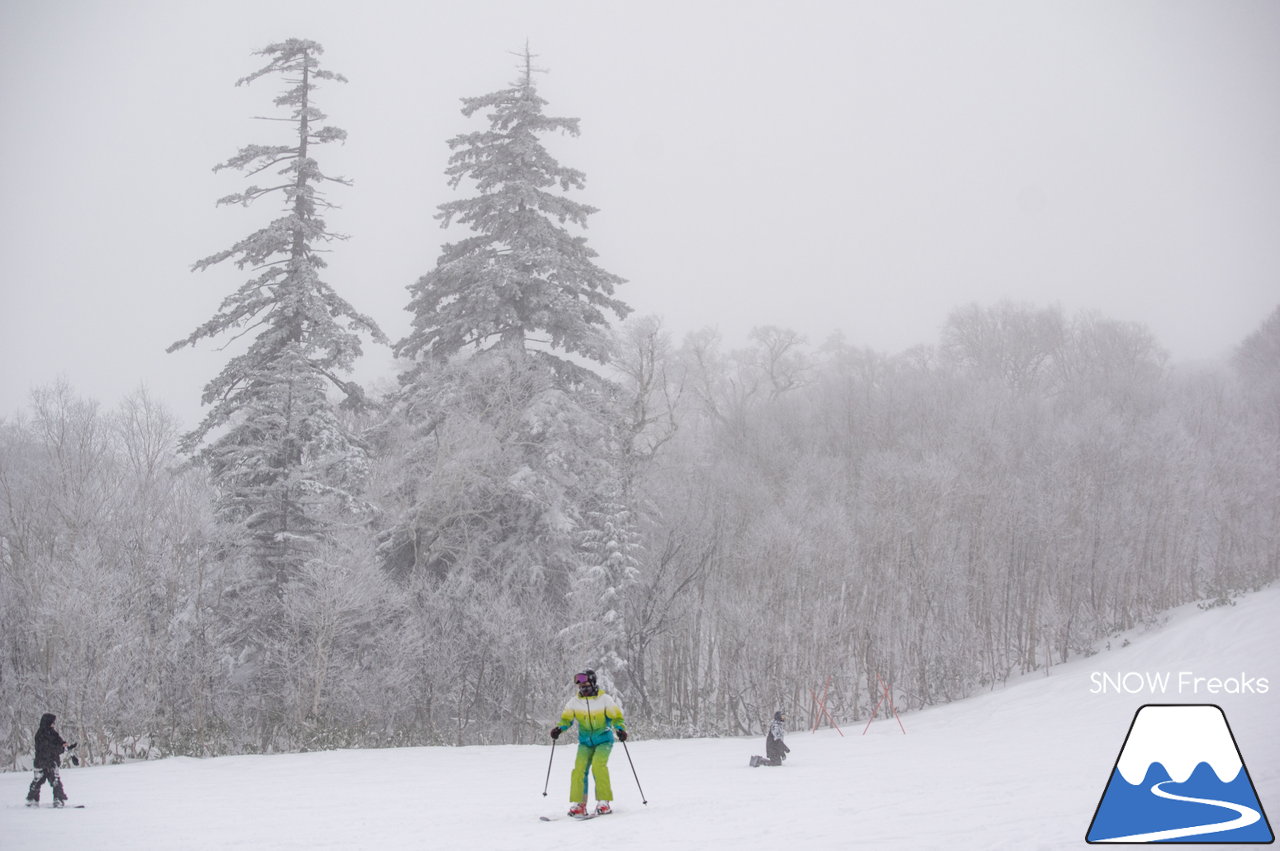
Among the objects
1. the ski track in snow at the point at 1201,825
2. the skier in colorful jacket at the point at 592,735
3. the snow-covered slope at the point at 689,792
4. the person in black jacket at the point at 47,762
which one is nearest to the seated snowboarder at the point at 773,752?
the snow-covered slope at the point at 689,792

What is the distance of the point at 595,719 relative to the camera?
1199 centimetres

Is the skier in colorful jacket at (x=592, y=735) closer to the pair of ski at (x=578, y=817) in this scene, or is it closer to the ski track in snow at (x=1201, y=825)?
the pair of ski at (x=578, y=817)

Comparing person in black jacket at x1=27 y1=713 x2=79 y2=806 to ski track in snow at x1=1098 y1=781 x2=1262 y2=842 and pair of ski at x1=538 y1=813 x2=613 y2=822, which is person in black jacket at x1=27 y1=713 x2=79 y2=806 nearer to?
pair of ski at x1=538 y1=813 x2=613 y2=822

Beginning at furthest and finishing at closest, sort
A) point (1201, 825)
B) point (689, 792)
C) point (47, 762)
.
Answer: point (689, 792), point (47, 762), point (1201, 825)

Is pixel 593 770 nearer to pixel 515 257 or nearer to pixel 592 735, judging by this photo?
pixel 592 735

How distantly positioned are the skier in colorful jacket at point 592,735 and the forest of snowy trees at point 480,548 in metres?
13.2

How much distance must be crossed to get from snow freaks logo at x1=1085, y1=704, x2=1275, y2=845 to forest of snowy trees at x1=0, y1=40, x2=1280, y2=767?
19167mm

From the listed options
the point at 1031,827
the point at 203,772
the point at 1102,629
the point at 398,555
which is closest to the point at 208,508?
the point at 398,555


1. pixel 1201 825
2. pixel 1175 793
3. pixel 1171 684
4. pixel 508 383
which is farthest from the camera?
pixel 508 383

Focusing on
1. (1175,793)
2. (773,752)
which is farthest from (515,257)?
(1175,793)

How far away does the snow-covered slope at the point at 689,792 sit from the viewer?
1013 centimetres

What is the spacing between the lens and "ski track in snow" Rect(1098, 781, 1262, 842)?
8.12 metres

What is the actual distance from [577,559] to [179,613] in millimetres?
11197

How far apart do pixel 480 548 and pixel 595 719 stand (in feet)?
57.7
